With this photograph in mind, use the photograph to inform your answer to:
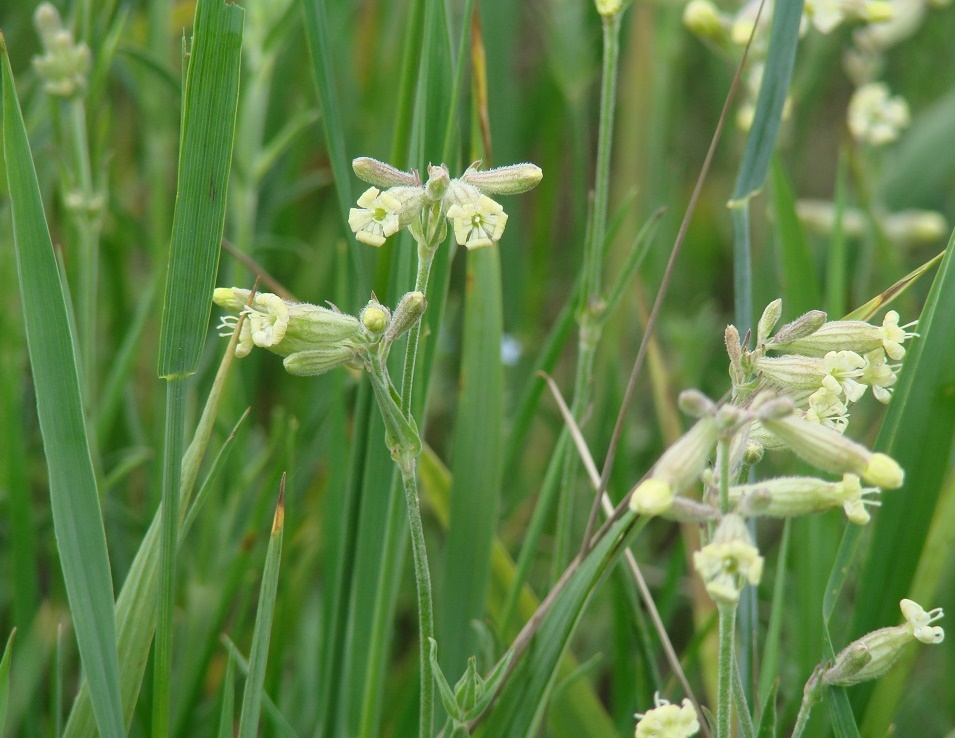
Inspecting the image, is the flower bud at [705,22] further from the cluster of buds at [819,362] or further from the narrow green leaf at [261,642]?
the narrow green leaf at [261,642]

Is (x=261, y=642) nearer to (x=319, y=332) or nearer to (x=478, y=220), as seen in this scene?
(x=319, y=332)

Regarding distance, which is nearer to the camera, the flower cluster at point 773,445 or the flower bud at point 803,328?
the flower cluster at point 773,445

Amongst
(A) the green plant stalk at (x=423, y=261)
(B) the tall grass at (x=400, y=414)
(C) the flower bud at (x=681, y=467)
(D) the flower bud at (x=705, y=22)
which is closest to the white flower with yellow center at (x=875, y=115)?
(B) the tall grass at (x=400, y=414)

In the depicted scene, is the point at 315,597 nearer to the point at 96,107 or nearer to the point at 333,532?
the point at 333,532

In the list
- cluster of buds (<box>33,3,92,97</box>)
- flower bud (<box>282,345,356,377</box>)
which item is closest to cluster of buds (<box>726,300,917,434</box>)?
flower bud (<box>282,345,356,377</box>)

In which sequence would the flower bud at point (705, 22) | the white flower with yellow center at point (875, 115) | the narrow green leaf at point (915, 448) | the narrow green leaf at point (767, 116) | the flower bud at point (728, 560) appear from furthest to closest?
the white flower with yellow center at point (875, 115), the flower bud at point (705, 22), the narrow green leaf at point (767, 116), the narrow green leaf at point (915, 448), the flower bud at point (728, 560)

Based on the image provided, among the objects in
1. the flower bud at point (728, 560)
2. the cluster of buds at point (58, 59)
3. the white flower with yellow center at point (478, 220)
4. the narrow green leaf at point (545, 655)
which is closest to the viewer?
the flower bud at point (728, 560)

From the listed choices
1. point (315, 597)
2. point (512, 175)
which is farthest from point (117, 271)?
point (512, 175)
